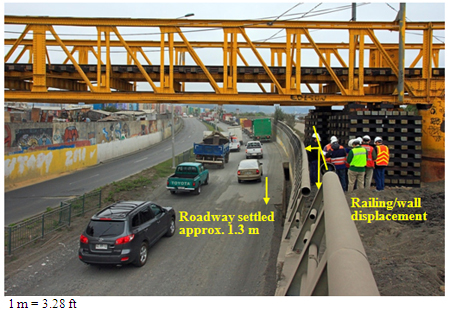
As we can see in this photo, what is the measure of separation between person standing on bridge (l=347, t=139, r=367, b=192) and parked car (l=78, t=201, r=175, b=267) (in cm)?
644

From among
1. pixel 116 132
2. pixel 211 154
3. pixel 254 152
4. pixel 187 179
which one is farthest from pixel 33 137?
pixel 254 152

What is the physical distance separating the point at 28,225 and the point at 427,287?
41.6 ft

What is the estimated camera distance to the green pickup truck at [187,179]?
68.7 ft

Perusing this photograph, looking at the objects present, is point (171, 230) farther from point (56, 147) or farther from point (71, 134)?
point (71, 134)

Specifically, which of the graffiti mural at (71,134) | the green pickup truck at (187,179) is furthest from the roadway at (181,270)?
the graffiti mural at (71,134)

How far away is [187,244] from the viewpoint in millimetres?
13406

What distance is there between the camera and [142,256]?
11.5m

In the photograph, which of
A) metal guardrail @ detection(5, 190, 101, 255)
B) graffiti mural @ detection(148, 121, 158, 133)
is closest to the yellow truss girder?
metal guardrail @ detection(5, 190, 101, 255)

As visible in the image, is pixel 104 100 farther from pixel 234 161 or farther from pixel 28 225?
pixel 234 161

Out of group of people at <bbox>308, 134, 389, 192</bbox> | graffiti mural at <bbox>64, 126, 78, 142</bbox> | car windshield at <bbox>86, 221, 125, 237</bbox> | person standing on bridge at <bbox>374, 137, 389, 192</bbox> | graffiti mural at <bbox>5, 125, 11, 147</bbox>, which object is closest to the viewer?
car windshield at <bbox>86, 221, 125, 237</bbox>

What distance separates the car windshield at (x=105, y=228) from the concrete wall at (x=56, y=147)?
1752 cm

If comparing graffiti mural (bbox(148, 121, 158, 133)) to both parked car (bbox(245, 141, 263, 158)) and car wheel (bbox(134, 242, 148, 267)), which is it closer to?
parked car (bbox(245, 141, 263, 158))

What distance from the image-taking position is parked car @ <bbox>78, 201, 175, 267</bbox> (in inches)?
423

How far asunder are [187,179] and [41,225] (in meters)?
8.42
